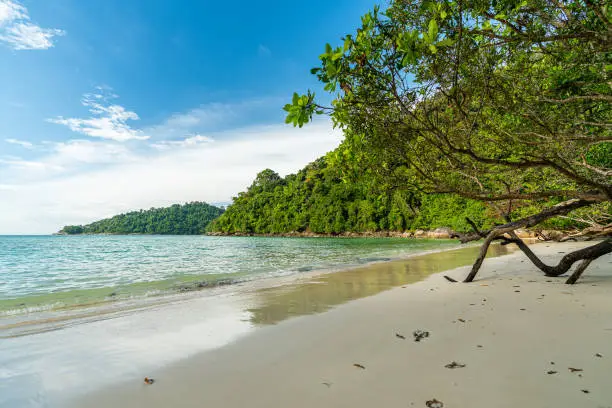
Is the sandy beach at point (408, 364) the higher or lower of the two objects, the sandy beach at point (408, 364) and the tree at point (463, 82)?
the lower

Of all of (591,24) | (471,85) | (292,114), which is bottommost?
(292,114)

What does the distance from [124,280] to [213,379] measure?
10272 mm

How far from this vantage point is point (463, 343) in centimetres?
345

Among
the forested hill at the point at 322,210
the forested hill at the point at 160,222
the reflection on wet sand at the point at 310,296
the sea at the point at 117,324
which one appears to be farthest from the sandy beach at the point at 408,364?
the forested hill at the point at 160,222

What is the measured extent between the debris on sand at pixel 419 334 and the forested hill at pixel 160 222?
13406 cm

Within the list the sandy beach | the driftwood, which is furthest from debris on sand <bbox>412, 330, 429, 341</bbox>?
the driftwood

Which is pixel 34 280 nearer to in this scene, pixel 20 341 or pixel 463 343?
pixel 20 341

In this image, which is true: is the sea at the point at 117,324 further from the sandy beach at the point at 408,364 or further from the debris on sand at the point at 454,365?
the debris on sand at the point at 454,365

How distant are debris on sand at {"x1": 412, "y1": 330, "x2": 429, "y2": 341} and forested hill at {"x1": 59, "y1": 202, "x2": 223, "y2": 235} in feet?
440

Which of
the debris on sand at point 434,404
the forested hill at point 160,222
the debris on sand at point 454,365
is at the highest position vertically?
the forested hill at point 160,222

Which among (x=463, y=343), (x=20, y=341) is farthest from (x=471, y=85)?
(x=20, y=341)

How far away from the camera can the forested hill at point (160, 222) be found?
130 m

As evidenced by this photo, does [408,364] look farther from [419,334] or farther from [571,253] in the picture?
[571,253]

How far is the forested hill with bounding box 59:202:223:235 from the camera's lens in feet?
427
